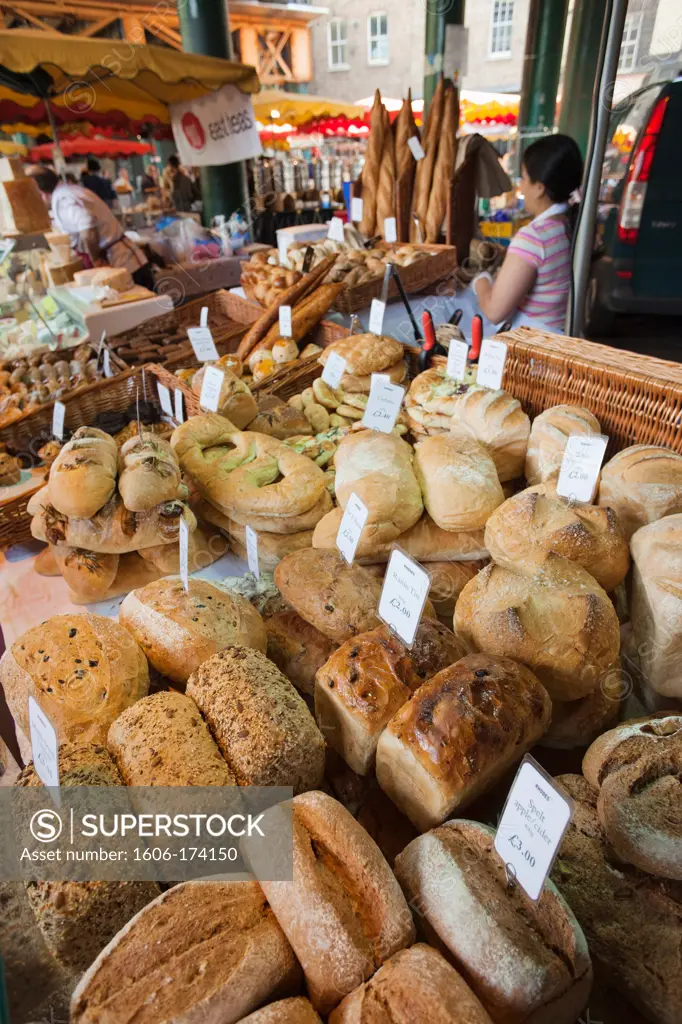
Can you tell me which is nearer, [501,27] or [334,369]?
[334,369]

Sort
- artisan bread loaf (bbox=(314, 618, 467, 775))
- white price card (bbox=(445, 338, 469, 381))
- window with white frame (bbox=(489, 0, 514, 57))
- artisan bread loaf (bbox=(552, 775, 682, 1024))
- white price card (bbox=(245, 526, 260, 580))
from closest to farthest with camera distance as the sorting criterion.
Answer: artisan bread loaf (bbox=(552, 775, 682, 1024)), artisan bread loaf (bbox=(314, 618, 467, 775)), white price card (bbox=(245, 526, 260, 580)), white price card (bbox=(445, 338, 469, 381)), window with white frame (bbox=(489, 0, 514, 57))

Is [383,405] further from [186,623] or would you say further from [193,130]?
[193,130]

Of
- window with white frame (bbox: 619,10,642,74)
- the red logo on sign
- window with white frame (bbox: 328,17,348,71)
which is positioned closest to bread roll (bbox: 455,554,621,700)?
window with white frame (bbox: 619,10,642,74)

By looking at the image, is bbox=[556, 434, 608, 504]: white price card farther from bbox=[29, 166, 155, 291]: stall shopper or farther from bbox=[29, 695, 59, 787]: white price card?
bbox=[29, 166, 155, 291]: stall shopper

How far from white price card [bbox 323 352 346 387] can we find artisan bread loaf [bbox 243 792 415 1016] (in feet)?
6.77

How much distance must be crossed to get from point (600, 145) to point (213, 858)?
3.03 metres

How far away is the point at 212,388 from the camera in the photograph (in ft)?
7.92

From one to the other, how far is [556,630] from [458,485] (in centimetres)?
53

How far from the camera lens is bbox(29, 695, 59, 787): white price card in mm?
948

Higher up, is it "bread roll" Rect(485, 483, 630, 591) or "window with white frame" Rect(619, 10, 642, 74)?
"window with white frame" Rect(619, 10, 642, 74)

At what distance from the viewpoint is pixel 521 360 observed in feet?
7.00

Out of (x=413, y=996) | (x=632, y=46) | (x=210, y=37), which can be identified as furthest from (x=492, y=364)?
(x=210, y=37)

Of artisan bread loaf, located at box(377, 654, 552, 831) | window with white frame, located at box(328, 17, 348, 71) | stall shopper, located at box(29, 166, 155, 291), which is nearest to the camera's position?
artisan bread loaf, located at box(377, 654, 552, 831)

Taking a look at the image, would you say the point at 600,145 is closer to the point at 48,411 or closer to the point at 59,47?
the point at 48,411
